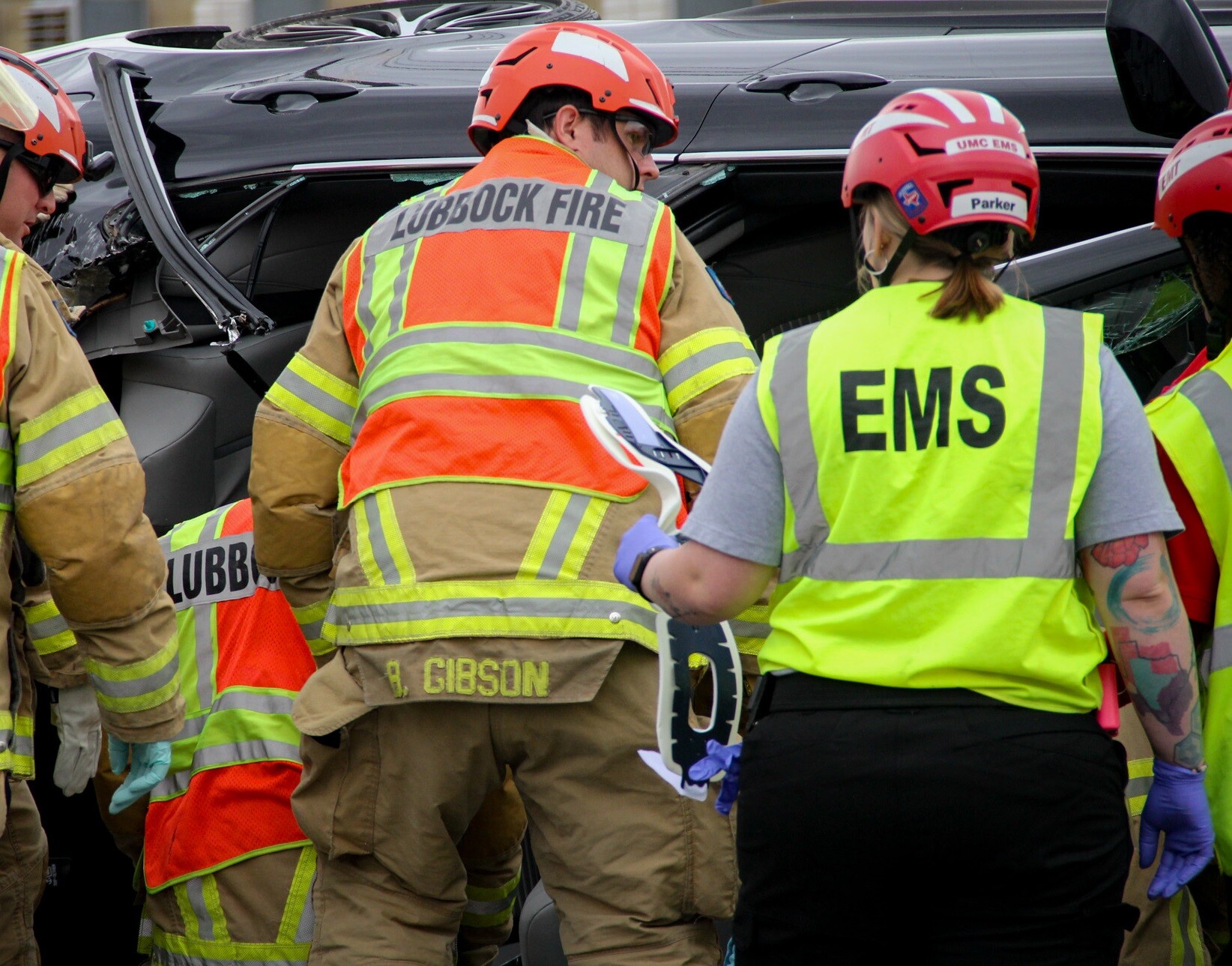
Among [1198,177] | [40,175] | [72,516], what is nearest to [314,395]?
[72,516]

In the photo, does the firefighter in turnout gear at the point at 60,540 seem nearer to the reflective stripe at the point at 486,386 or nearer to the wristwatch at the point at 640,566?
the reflective stripe at the point at 486,386

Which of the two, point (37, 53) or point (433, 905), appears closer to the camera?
point (433, 905)

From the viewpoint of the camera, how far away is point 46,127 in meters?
3.02

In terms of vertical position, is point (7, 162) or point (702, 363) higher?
point (7, 162)

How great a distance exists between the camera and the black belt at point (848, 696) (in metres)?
1.98

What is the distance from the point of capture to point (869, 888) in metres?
1.98

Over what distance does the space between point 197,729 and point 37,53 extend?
3040 mm

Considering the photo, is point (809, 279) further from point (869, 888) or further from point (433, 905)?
point (869, 888)

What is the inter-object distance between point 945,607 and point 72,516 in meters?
1.46

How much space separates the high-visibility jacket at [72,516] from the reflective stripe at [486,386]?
0.49 m

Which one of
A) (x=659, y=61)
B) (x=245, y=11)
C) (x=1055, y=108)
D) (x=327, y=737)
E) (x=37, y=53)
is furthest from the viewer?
(x=245, y=11)

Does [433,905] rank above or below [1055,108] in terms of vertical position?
below

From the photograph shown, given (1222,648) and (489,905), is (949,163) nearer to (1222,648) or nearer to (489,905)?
(1222,648)

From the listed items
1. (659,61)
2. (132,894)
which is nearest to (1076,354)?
(659,61)
